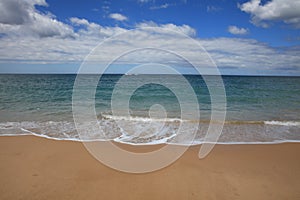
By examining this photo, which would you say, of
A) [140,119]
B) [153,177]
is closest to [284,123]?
[140,119]

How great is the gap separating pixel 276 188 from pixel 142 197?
8.35ft

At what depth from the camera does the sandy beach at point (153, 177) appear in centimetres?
348

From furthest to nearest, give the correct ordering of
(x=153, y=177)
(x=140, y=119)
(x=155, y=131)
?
1. (x=140, y=119)
2. (x=155, y=131)
3. (x=153, y=177)

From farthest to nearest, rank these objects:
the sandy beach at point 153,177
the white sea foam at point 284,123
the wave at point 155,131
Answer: the white sea foam at point 284,123 → the wave at point 155,131 → the sandy beach at point 153,177

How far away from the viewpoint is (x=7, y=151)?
5184 millimetres

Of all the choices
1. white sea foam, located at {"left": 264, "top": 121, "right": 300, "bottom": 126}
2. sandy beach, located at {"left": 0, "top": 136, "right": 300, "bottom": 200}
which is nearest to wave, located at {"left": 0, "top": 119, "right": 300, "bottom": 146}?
white sea foam, located at {"left": 264, "top": 121, "right": 300, "bottom": 126}

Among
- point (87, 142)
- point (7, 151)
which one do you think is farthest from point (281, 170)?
point (7, 151)

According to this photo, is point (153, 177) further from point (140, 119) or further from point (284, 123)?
point (284, 123)

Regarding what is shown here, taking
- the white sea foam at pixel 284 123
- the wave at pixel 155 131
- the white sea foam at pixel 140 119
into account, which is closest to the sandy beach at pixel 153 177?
the wave at pixel 155 131

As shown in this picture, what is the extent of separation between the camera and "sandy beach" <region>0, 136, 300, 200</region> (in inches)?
137

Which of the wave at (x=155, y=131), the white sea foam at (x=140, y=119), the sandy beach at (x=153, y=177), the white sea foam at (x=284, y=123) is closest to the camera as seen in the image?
the sandy beach at (x=153, y=177)

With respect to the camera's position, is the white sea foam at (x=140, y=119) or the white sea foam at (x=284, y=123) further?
the white sea foam at (x=140, y=119)

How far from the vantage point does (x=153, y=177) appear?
4012 millimetres

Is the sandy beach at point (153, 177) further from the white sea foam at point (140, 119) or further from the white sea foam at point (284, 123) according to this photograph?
the white sea foam at point (284, 123)
